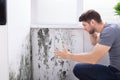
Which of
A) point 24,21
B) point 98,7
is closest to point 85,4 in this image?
point 98,7

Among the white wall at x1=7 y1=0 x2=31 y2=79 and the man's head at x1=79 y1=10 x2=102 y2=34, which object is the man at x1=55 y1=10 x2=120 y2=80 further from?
the white wall at x1=7 y1=0 x2=31 y2=79

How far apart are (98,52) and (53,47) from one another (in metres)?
1.16

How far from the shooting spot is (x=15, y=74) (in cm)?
243

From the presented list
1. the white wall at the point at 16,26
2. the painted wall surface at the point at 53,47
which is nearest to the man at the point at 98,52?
the white wall at the point at 16,26

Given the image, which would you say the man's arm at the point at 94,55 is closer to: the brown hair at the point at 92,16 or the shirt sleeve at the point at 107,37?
the shirt sleeve at the point at 107,37

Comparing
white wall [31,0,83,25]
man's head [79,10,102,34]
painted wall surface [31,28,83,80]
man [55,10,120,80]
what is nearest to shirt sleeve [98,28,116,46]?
man [55,10,120,80]

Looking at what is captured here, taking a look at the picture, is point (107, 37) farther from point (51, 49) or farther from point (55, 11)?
point (55, 11)

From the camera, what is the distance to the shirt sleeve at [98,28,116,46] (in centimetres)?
212

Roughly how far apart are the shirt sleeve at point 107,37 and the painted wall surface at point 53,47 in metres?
1.02

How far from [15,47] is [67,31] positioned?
0.94 meters

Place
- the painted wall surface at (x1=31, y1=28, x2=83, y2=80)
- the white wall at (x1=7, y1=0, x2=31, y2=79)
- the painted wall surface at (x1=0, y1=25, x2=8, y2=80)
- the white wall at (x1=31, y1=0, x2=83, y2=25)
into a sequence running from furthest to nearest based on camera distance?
the white wall at (x1=31, y1=0, x2=83, y2=25)
the painted wall surface at (x1=31, y1=28, x2=83, y2=80)
the white wall at (x1=7, y1=0, x2=31, y2=79)
the painted wall surface at (x1=0, y1=25, x2=8, y2=80)

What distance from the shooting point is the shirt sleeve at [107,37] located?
83.3 inches

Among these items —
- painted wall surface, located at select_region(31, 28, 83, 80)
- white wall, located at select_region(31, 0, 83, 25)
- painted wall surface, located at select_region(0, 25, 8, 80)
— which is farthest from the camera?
white wall, located at select_region(31, 0, 83, 25)

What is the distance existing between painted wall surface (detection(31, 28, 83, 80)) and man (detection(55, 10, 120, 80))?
2.01 ft
